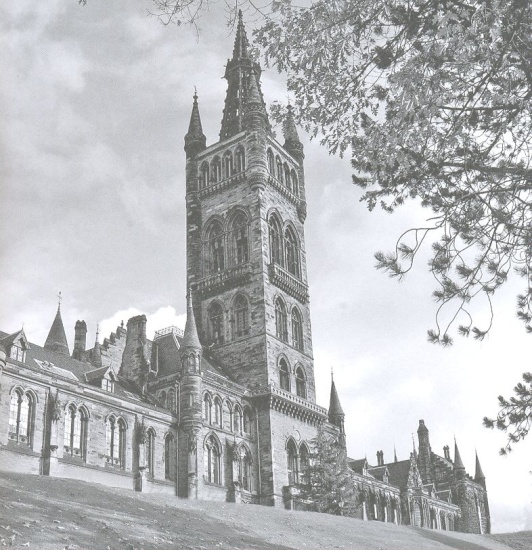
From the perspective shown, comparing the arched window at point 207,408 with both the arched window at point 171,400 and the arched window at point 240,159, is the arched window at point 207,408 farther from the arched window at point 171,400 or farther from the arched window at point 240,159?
the arched window at point 240,159

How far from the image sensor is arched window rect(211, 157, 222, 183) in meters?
60.8

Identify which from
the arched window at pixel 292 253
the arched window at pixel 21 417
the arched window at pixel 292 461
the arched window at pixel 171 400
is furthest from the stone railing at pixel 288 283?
the arched window at pixel 21 417

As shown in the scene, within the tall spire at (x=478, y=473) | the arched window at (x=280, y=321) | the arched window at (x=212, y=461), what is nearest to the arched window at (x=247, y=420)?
the arched window at (x=212, y=461)

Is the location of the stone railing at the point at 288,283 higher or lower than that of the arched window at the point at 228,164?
lower

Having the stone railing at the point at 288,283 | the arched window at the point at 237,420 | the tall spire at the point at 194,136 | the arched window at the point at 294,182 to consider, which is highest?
the tall spire at the point at 194,136

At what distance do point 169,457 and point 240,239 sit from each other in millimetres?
19303

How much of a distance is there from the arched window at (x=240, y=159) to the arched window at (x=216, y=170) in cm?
177

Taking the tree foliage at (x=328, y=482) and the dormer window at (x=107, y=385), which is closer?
the dormer window at (x=107, y=385)

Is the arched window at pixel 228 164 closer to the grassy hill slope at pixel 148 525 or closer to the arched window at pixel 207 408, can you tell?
the arched window at pixel 207 408

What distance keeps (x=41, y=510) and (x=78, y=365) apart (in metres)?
23.1

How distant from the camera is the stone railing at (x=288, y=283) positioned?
55.3 meters

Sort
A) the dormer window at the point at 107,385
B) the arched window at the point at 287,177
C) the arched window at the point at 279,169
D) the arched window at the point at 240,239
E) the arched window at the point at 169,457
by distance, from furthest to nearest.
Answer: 1. the arched window at the point at 287,177
2. the arched window at the point at 279,169
3. the arched window at the point at 240,239
4. the arched window at the point at 169,457
5. the dormer window at the point at 107,385

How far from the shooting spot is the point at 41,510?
69.7 ft

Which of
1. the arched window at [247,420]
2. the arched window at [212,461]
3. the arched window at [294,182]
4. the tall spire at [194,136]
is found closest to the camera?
the arched window at [212,461]
